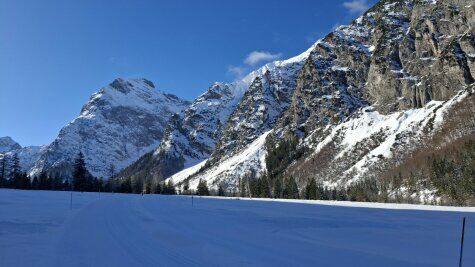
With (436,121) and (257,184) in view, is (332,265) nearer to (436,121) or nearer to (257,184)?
(257,184)

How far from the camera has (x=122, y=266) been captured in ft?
40.6

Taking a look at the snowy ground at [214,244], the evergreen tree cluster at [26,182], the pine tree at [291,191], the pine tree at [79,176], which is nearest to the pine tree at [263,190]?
the pine tree at [291,191]

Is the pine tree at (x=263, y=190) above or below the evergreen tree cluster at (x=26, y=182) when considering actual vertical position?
below

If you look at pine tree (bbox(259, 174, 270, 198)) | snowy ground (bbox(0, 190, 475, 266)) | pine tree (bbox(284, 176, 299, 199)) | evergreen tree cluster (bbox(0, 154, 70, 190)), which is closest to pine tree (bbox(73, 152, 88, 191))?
→ evergreen tree cluster (bbox(0, 154, 70, 190))

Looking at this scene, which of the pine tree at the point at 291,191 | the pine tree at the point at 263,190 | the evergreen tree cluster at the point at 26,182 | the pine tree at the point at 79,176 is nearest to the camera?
the pine tree at the point at 79,176

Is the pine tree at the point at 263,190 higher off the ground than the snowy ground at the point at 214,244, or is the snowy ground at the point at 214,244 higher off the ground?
the pine tree at the point at 263,190

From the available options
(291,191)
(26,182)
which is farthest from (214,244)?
(26,182)

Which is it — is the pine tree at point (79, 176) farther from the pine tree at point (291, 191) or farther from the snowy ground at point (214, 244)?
the snowy ground at point (214, 244)

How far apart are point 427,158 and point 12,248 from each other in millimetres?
156551

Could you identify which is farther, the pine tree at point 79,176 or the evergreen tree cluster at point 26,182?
the evergreen tree cluster at point 26,182

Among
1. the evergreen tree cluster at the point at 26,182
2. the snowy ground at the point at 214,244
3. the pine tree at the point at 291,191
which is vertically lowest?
the snowy ground at the point at 214,244

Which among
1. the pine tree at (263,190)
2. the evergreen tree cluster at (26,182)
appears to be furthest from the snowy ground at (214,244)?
the pine tree at (263,190)

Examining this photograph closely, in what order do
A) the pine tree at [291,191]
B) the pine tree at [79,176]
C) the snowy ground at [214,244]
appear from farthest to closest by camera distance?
1. the pine tree at [291,191]
2. the pine tree at [79,176]
3. the snowy ground at [214,244]

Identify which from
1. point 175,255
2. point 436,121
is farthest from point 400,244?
point 436,121
